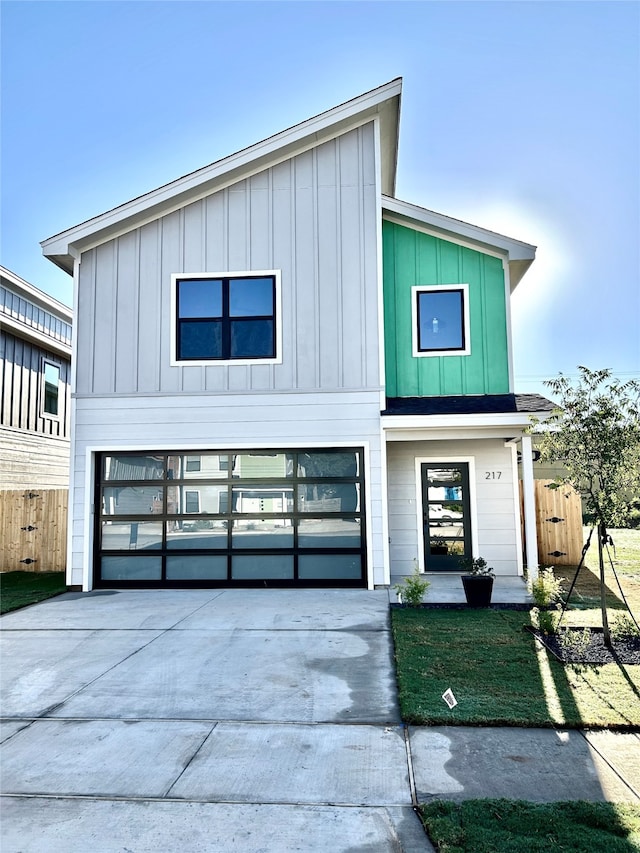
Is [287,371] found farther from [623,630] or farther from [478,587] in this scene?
[623,630]

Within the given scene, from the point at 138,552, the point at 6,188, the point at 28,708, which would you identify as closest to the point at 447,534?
the point at 138,552

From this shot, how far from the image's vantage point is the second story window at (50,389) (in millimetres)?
16297

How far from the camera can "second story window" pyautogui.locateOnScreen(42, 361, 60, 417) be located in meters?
16.3

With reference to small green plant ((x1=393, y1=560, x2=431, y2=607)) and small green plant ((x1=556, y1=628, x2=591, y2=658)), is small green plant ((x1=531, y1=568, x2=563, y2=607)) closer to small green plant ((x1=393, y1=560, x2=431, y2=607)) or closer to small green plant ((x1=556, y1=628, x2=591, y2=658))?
small green plant ((x1=556, y1=628, x2=591, y2=658))

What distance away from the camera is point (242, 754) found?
3832mm

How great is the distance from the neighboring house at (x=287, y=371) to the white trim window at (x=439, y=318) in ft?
0.11

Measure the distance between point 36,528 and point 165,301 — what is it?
595 centimetres

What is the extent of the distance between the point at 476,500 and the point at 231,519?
167 inches

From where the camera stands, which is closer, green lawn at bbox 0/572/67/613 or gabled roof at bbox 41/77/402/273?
green lawn at bbox 0/572/67/613

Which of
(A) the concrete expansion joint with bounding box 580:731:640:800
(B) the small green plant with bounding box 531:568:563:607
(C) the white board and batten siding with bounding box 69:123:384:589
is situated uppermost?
(C) the white board and batten siding with bounding box 69:123:384:589

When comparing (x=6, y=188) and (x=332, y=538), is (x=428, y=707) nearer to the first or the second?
(x=332, y=538)

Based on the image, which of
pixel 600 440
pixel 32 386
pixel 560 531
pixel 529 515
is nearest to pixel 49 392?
pixel 32 386

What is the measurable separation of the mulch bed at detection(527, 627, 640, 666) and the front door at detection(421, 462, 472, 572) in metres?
4.07

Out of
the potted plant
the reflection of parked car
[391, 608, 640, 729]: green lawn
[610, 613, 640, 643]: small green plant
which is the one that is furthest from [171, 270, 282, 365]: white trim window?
[610, 613, 640, 643]: small green plant
